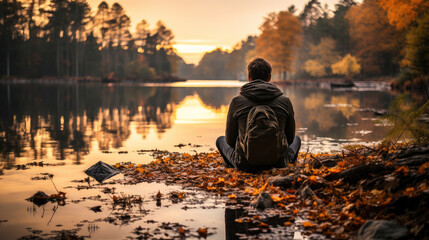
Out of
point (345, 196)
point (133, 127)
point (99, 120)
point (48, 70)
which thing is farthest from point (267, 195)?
point (48, 70)

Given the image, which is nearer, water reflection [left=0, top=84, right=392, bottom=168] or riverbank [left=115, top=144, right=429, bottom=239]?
riverbank [left=115, top=144, right=429, bottom=239]

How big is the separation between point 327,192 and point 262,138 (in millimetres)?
1230

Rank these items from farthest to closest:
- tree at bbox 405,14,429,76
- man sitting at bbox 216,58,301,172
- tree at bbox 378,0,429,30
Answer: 1. tree at bbox 378,0,429,30
2. tree at bbox 405,14,429,76
3. man sitting at bbox 216,58,301,172

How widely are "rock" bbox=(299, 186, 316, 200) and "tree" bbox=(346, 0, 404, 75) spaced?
6537 cm

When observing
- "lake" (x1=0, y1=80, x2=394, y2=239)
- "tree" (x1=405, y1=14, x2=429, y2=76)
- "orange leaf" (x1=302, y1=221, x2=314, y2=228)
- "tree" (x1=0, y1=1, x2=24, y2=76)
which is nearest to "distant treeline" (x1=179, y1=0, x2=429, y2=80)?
"tree" (x1=405, y1=14, x2=429, y2=76)

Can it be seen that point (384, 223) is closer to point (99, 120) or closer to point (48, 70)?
point (99, 120)

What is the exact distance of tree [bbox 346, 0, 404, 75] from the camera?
6906cm

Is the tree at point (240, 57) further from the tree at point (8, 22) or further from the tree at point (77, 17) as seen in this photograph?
the tree at point (8, 22)

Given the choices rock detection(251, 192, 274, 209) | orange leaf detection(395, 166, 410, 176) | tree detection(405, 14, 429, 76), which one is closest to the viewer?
orange leaf detection(395, 166, 410, 176)

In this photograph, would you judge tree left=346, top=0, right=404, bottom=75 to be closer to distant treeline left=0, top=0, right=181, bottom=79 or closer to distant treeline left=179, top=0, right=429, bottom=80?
distant treeline left=179, top=0, right=429, bottom=80

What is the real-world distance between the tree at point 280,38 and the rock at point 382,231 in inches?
3278

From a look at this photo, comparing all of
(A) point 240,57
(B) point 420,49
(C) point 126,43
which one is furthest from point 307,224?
(A) point 240,57

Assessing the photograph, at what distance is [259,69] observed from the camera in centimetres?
723

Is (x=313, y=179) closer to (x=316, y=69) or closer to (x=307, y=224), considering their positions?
(x=307, y=224)
